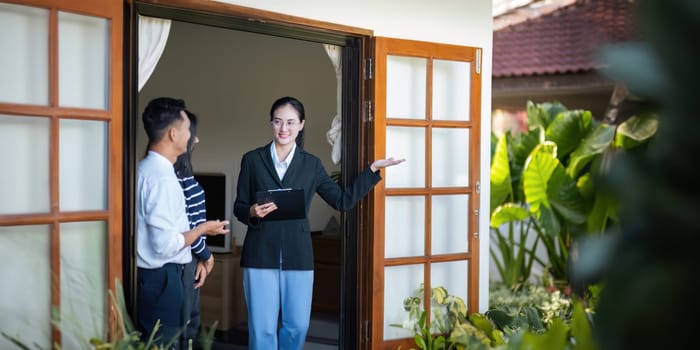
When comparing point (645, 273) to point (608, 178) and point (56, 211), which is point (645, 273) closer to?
point (608, 178)

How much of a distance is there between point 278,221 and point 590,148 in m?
3.66

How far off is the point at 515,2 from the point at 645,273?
39.7 feet

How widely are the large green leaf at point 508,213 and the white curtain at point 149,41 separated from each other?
14.9 feet

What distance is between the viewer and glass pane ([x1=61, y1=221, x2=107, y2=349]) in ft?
13.4

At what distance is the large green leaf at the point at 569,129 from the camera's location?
27.8ft

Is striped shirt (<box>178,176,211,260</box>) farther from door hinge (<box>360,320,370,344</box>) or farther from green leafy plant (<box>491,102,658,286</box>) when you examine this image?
green leafy plant (<box>491,102,658,286</box>)

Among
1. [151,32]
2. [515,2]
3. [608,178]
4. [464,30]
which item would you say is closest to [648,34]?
[608,178]

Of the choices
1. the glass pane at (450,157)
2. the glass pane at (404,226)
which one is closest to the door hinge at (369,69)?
the glass pane at (450,157)

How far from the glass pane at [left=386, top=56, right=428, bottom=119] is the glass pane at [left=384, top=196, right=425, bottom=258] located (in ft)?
1.76

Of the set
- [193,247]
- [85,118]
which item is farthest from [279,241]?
[85,118]

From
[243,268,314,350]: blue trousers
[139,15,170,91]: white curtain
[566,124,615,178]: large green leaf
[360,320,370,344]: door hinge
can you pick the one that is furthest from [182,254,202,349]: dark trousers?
[566,124,615,178]: large green leaf

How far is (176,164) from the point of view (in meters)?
5.29

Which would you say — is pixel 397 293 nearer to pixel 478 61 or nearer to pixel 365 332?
pixel 365 332

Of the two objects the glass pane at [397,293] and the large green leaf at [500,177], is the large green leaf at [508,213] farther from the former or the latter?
the glass pane at [397,293]
